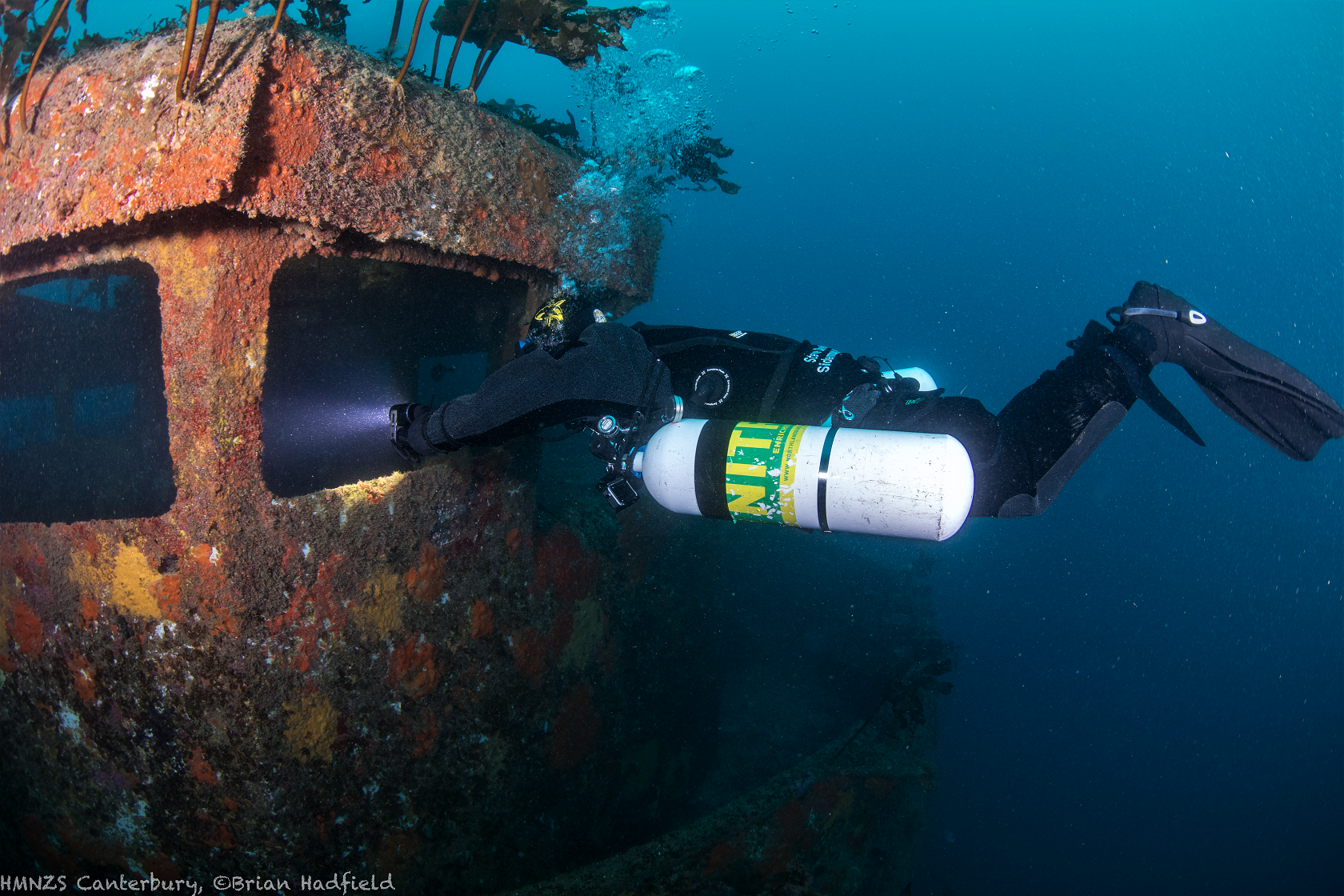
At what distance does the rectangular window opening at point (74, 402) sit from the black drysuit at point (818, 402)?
235cm

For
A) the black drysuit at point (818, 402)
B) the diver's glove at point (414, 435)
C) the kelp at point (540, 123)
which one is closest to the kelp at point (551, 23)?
the kelp at point (540, 123)

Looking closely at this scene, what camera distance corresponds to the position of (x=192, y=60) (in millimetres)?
2105

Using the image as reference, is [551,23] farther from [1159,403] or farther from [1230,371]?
[1230,371]

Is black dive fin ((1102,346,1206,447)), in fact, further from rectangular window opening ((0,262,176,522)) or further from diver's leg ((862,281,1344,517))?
rectangular window opening ((0,262,176,522))

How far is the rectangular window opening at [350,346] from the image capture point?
263cm

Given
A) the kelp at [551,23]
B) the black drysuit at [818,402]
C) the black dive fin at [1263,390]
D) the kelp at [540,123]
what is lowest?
the black drysuit at [818,402]

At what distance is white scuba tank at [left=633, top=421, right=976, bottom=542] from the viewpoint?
8.09ft

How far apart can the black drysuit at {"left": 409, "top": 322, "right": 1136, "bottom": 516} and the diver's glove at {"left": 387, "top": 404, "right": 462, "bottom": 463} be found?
10 mm

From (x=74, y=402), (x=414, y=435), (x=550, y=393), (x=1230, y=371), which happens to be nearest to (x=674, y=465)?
(x=550, y=393)

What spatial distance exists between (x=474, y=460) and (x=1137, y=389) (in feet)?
10.3

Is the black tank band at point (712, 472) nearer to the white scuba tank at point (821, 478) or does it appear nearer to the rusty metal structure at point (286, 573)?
the white scuba tank at point (821, 478)

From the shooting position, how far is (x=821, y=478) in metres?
2.56

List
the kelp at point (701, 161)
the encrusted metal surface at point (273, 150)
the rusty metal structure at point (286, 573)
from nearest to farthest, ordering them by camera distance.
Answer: the encrusted metal surface at point (273, 150)
the rusty metal structure at point (286, 573)
the kelp at point (701, 161)

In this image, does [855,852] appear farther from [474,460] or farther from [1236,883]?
[1236,883]
